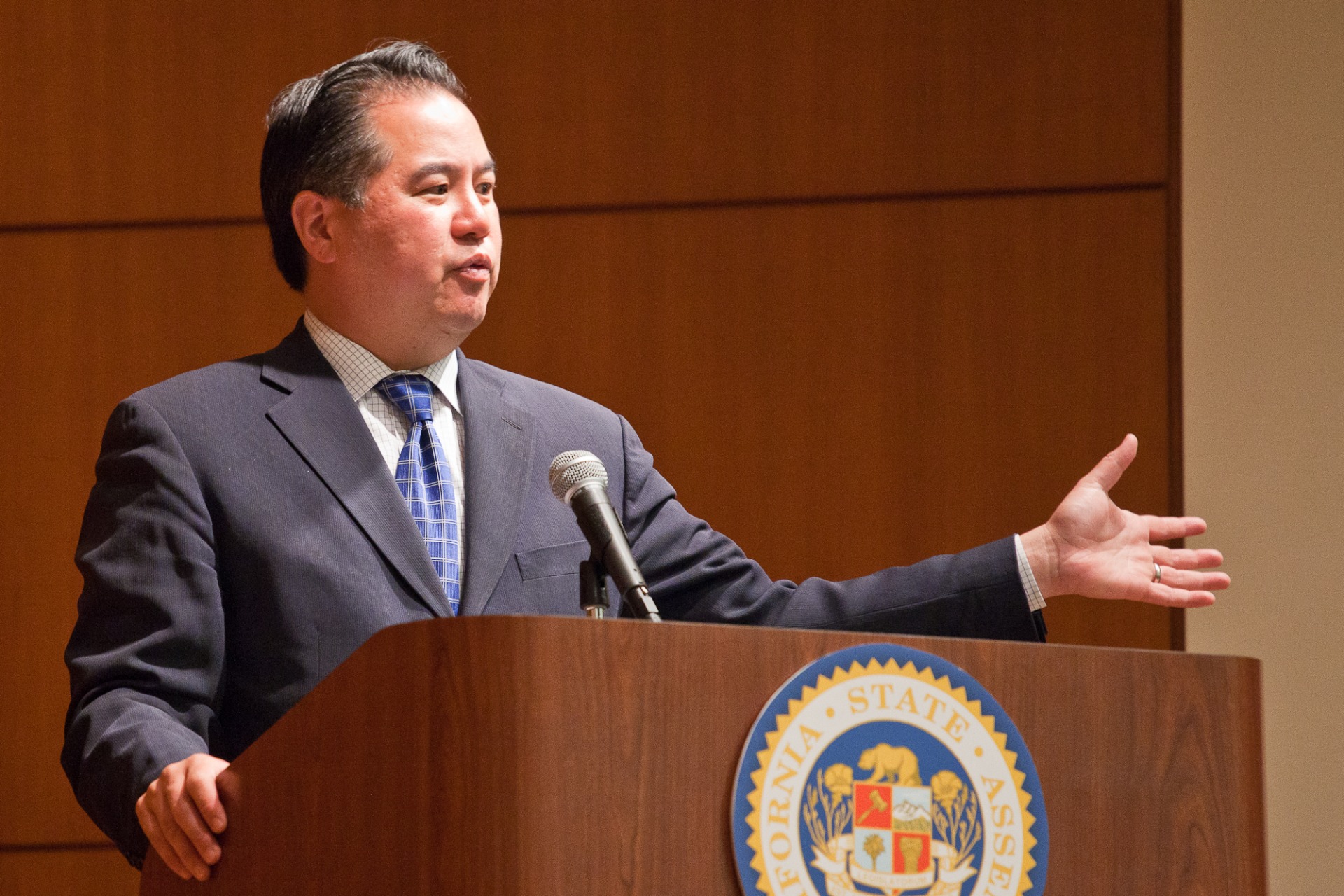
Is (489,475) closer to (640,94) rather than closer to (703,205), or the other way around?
(703,205)

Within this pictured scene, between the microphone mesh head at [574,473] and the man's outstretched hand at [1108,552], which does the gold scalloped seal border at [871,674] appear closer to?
the microphone mesh head at [574,473]

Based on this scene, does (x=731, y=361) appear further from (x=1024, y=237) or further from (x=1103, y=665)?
(x=1103, y=665)

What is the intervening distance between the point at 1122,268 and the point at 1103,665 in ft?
5.95

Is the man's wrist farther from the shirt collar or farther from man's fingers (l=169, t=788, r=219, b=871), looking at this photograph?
man's fingers (l=169, t=788, r=219, b=871)

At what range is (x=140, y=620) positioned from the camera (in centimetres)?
152

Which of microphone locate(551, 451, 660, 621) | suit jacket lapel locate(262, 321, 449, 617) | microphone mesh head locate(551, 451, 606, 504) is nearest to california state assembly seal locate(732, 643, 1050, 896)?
microphone locate(551, 451, 660, 621)

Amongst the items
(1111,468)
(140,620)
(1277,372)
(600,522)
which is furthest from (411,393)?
(1277,372)

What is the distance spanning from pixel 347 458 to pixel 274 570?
0.50 ft

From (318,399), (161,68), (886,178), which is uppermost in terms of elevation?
(161,68)

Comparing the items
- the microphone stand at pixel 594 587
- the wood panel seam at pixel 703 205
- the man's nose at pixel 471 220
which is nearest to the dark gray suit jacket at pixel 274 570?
the man's nose at pixel 471 220

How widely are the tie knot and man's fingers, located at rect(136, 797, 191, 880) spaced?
0.62 meters

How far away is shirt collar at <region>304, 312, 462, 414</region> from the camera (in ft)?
5.88

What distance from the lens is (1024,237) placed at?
2.92m

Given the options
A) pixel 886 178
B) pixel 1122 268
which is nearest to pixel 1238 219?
pixel 1122 268
